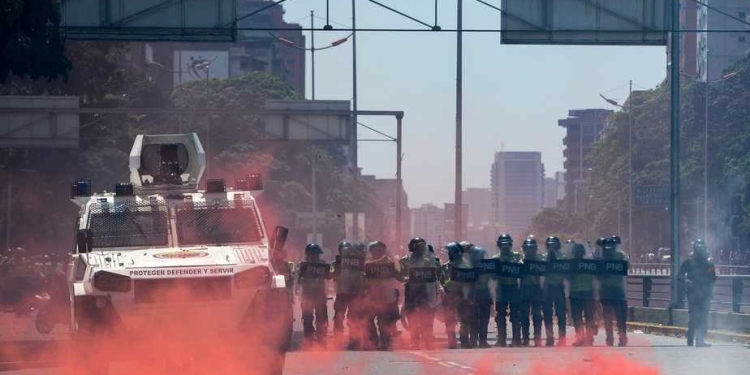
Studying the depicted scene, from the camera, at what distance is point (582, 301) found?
2394 centimetres

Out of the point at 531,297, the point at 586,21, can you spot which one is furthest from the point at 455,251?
the point at 586,21

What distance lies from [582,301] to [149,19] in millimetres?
9825

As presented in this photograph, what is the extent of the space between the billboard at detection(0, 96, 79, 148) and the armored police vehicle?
78.0 ft

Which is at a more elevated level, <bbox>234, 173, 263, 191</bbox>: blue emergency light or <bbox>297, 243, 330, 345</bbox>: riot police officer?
<bbox>234, 173, 263, 191</bbox>: blue emergency light

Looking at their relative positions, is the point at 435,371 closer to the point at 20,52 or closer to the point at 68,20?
the point at 68,20

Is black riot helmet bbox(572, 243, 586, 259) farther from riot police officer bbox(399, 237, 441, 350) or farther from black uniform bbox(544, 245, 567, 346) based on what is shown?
riot police officer bbox(399, 237, 441, 350)

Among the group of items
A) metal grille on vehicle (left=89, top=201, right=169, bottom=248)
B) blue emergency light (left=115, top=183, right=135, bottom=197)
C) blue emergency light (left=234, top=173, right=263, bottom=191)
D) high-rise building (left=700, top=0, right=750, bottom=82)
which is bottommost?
metal grille on vehicle (left=89, top=201, right=169, bottom=248)

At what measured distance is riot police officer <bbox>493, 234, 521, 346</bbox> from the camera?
78.8ft

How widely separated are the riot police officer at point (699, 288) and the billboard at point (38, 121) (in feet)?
70.9

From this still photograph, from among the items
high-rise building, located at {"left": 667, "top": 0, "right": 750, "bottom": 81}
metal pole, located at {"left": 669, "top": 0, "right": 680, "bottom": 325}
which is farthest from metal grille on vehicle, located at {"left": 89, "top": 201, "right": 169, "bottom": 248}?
high-rise building, located at {"left": 667, "top": 0, "right": 750, "bottom": 81}

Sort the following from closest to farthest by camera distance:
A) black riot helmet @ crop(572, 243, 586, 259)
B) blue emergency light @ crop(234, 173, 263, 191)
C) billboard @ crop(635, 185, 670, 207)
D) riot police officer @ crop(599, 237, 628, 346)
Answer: blue emergency light @ crop(234, 173, 263, 191) < riot police officer @ crop(599, 237, 628, 346) < black riot helmet @ crop(572, 243, 586, 259) < billboard @ crop(635, 185, 670, 207)

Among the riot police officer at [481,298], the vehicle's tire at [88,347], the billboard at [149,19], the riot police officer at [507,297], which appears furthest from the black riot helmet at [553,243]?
the vehicle's tire at [88,347]

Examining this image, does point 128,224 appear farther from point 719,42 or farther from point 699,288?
point 719,42

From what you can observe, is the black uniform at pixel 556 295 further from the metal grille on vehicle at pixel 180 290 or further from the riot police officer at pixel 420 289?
the metal grille on vehicle at pixel 180 290
